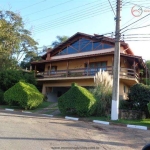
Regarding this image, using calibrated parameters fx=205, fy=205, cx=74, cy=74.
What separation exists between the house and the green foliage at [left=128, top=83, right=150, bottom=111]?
14.9 feet

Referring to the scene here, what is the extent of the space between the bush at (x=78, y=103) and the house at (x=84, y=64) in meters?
7.39

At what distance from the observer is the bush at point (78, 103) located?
13.3 metres

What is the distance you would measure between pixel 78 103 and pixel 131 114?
428 cm

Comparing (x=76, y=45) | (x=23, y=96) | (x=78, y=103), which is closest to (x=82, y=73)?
(x=76, y=45)

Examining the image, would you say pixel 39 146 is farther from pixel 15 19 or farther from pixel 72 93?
pixel 15 19

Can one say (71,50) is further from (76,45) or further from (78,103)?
(78,103)

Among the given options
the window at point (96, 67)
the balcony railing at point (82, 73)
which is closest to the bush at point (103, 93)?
the balcony railing at point (82, 73)

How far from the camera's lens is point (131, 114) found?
48.9 ft

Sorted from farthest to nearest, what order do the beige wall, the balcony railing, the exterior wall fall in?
1. the exterior wall
2. the beige wall
3. the balcony railing

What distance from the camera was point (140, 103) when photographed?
1537cm

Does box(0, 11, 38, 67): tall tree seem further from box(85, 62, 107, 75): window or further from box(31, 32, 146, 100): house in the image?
box(85, 62, 107, 75): window

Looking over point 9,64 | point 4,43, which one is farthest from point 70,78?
point 4,43

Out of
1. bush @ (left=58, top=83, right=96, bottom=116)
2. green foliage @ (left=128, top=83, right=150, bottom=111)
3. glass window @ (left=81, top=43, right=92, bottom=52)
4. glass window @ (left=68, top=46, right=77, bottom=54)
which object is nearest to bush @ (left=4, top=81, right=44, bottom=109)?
bush @ (left=58, top=83, right=96, bottom=116)

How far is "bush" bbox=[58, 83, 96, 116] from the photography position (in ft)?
43.6
